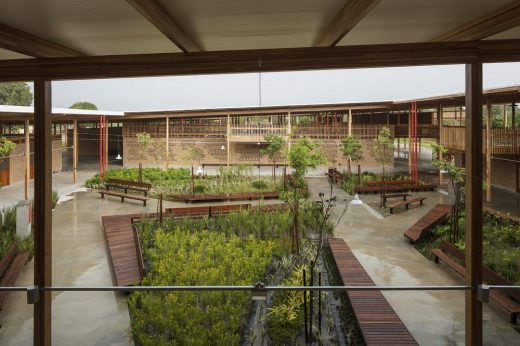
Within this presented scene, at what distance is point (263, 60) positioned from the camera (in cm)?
280

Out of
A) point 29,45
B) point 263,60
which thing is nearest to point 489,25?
point 263,60

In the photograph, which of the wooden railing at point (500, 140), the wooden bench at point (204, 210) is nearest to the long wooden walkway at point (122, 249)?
the wooden bench at point (204, 210)

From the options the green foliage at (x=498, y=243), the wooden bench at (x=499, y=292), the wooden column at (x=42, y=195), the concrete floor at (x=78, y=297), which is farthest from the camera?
the green foliage at (x=498, y=243)

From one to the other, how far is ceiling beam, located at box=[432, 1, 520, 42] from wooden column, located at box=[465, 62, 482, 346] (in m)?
0.20

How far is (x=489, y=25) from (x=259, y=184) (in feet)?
45.5

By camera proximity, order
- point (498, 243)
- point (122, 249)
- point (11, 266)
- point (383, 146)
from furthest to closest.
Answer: point (383, 146)
point (498, 243)
point (122, 249)
point (11, 266)

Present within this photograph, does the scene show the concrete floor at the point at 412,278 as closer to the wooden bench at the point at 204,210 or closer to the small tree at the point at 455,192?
the small tree at the point at 455,192

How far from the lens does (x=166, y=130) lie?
24.8m

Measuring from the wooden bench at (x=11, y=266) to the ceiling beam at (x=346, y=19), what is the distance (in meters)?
5.71

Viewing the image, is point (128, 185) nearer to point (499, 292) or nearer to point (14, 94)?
point (499, 292)

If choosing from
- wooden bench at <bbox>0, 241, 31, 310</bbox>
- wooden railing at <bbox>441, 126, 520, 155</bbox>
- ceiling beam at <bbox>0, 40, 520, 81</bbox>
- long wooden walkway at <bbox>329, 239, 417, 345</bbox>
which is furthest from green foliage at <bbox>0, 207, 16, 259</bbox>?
wooden railing at <bbox>441, 126, 520, 155</bbox>

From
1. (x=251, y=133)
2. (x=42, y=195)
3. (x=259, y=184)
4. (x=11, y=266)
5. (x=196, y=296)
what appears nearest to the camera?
(x=42, y=195)

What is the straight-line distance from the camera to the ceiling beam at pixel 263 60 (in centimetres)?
269

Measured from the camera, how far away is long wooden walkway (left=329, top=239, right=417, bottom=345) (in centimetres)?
465
